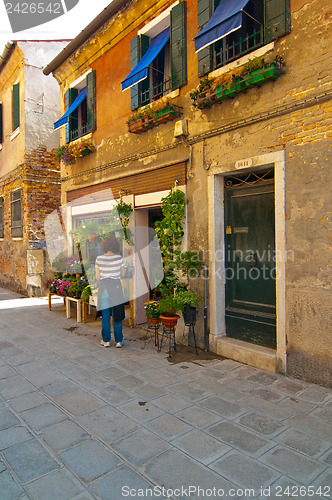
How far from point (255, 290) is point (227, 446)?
255 centimetres

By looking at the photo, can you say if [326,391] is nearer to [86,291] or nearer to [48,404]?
[48,404]

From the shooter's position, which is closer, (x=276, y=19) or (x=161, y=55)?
(x=276, y=19)

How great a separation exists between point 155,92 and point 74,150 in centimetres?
289

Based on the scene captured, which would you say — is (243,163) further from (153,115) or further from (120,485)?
(120,485)

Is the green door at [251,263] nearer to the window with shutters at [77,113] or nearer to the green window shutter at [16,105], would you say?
the window with shutters at [77,113]

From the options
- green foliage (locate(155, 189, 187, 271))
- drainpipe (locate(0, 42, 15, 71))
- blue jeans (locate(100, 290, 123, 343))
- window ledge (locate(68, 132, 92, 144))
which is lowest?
blue jeans (locate(100, 290, 123, 343))

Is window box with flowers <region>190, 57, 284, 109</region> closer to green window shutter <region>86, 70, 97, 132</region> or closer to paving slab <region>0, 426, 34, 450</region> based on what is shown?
green window shutter <region>86, 70, 97, 132</region>

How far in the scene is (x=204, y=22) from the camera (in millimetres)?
5398

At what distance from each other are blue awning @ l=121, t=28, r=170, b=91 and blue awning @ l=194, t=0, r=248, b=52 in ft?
4.97

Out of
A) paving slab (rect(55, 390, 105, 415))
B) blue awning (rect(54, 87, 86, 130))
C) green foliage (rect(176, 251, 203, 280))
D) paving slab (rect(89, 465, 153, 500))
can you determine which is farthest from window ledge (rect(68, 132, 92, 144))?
paving slab (rect(89, 465, 153, 500))

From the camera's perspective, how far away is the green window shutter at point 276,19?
434cm

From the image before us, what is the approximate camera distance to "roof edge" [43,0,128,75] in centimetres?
722

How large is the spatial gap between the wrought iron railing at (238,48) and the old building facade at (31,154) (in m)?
7.98

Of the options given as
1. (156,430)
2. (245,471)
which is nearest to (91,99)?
(156,430)
